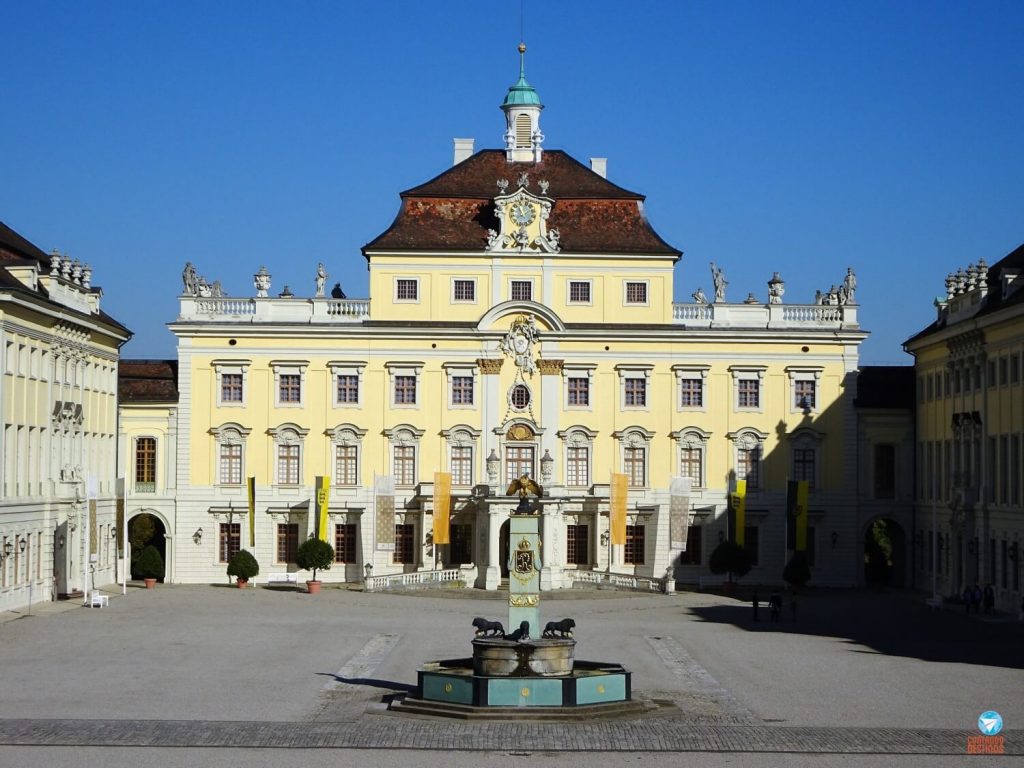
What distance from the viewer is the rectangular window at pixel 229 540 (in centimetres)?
7194

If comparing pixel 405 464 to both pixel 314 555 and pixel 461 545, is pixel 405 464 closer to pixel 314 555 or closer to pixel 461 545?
pixel 461 545

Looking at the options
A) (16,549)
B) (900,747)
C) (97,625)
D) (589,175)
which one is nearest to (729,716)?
(900,747)

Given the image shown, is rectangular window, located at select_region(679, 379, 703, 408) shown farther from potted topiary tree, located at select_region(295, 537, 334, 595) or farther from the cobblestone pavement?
the cobblestone pavement

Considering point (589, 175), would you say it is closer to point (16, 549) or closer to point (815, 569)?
point (815, 569)

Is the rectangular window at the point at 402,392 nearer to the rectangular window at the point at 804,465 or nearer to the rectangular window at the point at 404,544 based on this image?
the rectangular window at the point at 404,544

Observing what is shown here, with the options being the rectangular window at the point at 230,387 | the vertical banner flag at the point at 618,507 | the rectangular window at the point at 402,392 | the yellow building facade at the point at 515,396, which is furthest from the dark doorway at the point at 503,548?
the rectangular window at the point at 230,387

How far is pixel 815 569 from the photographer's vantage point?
238 feet

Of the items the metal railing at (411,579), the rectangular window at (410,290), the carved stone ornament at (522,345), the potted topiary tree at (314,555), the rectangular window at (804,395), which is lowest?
the metal railing at (411,579)

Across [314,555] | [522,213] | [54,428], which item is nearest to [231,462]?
[314,555]

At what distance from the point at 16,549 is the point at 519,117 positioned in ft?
95.9

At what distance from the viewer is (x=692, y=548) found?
72.4 m

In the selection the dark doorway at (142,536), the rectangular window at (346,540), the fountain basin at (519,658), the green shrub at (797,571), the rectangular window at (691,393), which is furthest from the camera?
the dark doorway at (142,536)

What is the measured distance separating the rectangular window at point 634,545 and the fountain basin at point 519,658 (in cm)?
3751

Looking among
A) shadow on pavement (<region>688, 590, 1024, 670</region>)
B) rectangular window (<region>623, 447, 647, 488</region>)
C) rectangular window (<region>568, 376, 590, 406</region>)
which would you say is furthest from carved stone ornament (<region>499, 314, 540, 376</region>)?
shadow on pavement (<region>688, 590, 1024, 670</region>)
